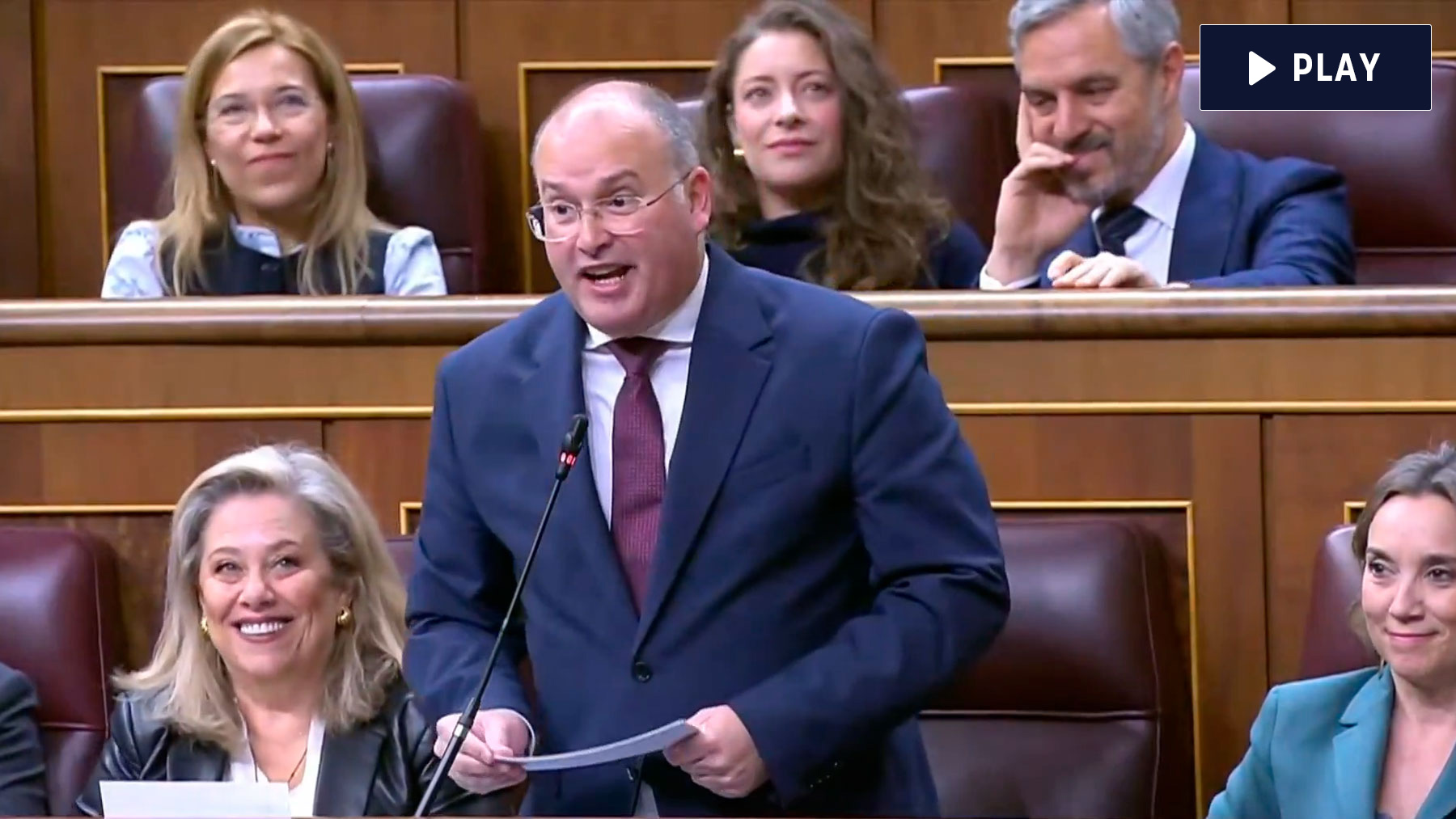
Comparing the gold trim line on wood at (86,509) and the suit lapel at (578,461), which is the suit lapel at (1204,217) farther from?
the gold trim line on wood at (86,509)

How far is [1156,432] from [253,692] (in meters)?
0.79

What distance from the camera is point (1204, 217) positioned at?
2.43 m

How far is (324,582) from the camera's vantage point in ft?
6.20

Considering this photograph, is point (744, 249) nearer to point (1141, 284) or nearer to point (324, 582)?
point (1141, 284)

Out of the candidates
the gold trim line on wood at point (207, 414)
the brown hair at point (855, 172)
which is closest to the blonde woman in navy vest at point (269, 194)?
the brown hair at point (855, 172)

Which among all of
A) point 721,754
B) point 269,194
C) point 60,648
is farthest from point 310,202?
point 721,754

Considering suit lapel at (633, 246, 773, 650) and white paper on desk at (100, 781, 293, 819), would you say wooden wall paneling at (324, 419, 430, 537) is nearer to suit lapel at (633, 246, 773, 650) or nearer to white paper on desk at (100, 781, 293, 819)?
suit lapel at (633, 246, 773, 650)

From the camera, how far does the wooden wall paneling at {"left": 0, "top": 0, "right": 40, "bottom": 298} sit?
10.3 ft

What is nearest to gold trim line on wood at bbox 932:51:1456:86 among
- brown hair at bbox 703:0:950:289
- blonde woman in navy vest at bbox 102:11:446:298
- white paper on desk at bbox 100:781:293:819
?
brown hair at bbox 703:0:950:289

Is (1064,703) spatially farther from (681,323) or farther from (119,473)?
(119,473)

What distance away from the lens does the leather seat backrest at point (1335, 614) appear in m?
1.86
